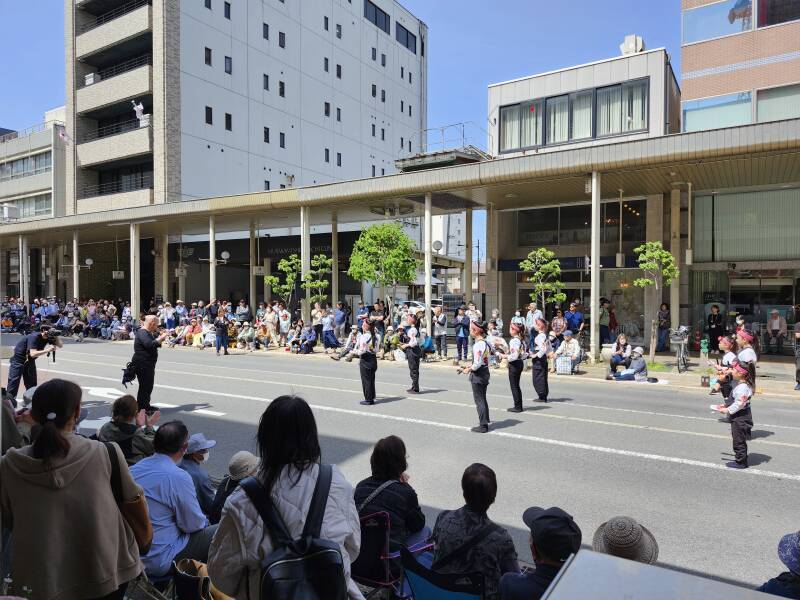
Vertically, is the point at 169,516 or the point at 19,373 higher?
the point at 19,373

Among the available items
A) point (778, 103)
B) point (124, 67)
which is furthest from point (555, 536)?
point (124, 67)

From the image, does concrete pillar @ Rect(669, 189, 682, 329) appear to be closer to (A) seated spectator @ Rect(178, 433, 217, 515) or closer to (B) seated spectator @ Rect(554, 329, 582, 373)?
(B) seated spectator @ Rect(554, 329, 582, 373)

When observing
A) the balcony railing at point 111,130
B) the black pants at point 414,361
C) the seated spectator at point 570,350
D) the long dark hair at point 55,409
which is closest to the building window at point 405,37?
the balcony railing at point 111,130

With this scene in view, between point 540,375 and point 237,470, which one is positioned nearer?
point 237,470

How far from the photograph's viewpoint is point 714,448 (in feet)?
28.0

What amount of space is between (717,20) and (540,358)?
19177mm

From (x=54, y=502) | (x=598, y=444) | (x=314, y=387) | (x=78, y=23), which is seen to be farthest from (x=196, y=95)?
(x=54, y=502)

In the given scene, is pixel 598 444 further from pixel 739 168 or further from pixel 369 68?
pixel 369 68

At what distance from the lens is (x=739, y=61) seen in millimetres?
22484

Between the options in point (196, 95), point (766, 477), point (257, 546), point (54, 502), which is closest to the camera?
point (257, 546)

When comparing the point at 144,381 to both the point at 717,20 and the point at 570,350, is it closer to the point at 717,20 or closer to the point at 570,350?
the point at 570,350

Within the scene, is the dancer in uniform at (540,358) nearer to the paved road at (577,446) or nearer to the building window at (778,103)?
the paved road at (577,446)

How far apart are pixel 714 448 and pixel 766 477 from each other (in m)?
1.35

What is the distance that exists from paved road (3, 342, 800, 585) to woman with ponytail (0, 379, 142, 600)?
3.54 metres
